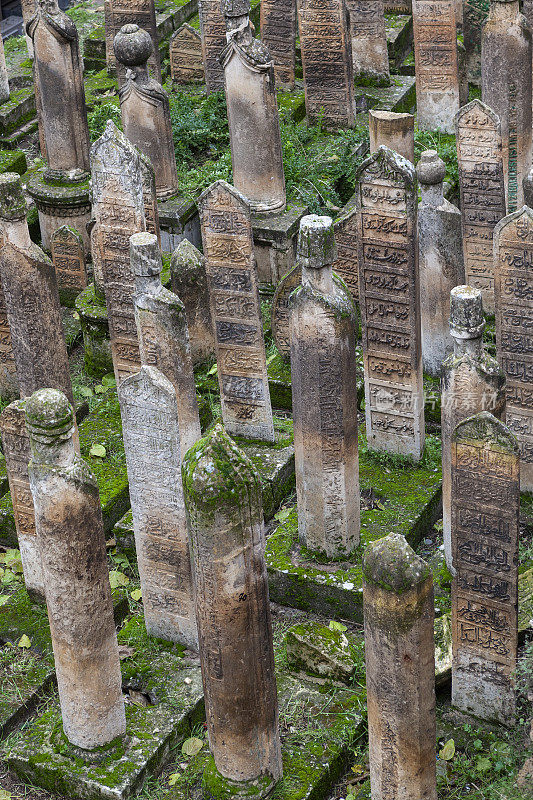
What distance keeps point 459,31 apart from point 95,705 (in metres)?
9.85

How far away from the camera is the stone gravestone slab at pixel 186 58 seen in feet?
47.6

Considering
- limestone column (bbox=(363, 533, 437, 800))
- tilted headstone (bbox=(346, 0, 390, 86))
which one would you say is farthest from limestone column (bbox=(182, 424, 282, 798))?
tilted headstone (bbox=(346, 0, 390, 86))

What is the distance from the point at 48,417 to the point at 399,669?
197 cm

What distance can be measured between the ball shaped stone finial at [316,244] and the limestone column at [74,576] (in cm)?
189

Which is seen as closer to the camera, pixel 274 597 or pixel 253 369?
pixel 274 597

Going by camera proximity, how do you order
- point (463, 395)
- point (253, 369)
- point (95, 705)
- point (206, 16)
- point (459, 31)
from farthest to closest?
1. point (459, 31)
2. point (206, 16)
3. point (253, 369)
4. point (463, 395)
5. point (95, 705)

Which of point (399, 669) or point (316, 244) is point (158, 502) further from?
point (399, 669)

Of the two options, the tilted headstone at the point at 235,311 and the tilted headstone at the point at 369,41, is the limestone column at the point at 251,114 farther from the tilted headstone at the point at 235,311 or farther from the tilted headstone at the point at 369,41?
the tilted headstone at the point at 369,41

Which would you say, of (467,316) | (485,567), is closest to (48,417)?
(485,567)

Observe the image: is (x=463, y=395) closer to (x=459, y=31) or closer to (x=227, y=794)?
(x=227, y=794)

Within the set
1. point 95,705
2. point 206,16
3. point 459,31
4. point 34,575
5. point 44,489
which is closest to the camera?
point 44,489

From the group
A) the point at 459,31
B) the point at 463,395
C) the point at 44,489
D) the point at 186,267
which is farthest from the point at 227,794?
the point at 459,31

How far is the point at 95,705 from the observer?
24.3 feet

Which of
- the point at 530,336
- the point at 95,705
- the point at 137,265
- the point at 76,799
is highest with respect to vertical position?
the point at 137,265
